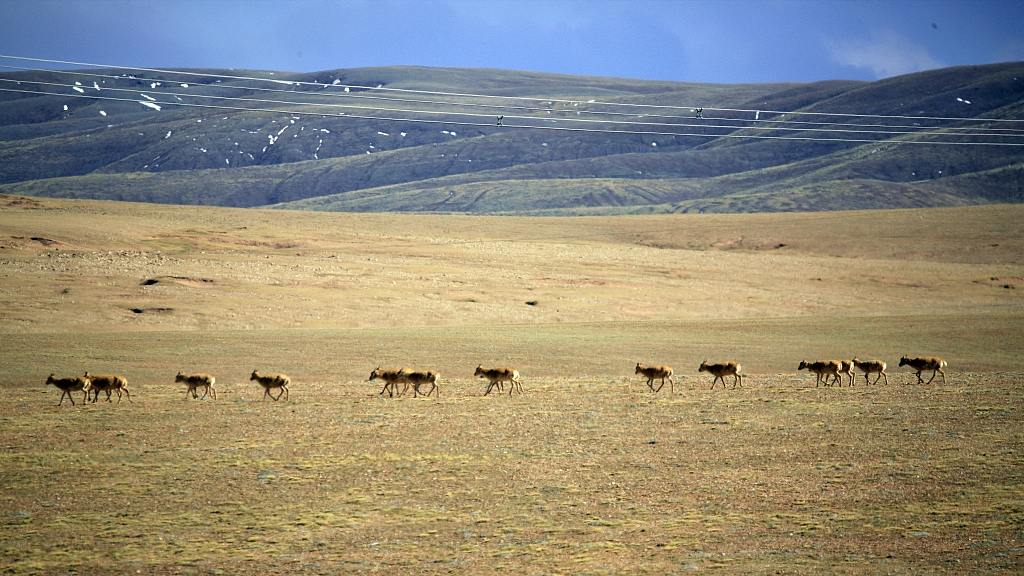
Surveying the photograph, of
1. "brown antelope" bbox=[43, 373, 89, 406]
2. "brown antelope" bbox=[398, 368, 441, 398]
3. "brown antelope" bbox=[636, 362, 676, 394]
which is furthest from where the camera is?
"brown antelope" bbox=[636, 362, 676, 394]

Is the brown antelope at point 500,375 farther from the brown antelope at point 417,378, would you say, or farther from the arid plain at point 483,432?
the brown antelope at point 417,378

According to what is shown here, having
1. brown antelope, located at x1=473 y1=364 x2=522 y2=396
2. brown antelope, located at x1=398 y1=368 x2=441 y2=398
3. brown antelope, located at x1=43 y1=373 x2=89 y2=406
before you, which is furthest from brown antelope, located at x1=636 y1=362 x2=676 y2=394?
brown antelope, located at x1=43 y1=373 x2=89 y2=406

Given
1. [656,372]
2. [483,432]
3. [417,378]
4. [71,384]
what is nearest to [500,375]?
[417,378]

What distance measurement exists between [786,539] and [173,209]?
3414 inches

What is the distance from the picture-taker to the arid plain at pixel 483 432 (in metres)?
12.7

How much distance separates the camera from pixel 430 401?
23734mm

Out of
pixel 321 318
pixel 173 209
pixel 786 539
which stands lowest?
pixel 786 539

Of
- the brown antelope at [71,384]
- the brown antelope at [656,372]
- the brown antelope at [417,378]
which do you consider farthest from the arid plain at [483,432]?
the brown antelope at [417,378]

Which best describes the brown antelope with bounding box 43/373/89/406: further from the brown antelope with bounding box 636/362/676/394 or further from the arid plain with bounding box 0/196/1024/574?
the brown antelope with bounding box 636/362/676/394

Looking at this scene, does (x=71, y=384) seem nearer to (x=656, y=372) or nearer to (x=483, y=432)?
(x=483, y=432)

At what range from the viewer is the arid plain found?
41.8 feet

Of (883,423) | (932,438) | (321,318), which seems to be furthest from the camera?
(321,318)

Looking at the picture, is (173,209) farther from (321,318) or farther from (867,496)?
(867,496)

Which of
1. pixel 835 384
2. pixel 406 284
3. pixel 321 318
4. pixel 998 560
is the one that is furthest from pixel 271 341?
pixel 998 560
